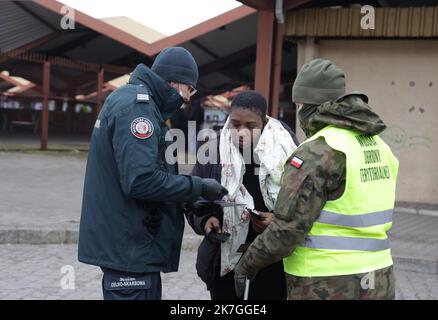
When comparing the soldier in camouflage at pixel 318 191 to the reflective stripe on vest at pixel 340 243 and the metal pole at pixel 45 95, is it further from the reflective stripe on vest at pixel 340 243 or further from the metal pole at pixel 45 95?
the metal pole at pixel 45 95

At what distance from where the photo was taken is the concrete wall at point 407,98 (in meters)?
10.2

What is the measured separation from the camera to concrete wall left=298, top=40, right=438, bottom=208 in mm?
10188

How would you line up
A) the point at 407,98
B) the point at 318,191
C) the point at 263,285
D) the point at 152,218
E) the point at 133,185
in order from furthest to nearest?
the point at 407,98
the point at 263,285
the point at 152,218
the point at 133,185
the point at 318,191

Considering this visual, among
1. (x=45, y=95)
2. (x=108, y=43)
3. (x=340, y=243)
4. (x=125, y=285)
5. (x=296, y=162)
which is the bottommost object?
(x=125, y=285)

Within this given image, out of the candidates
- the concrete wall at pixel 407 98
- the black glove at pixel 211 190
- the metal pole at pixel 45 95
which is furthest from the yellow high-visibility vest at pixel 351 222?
the metal pole at pixel 45 95

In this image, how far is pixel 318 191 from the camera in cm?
223

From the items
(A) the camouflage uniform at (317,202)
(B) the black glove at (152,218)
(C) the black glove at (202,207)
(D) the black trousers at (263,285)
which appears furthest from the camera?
(D) the black trousers at (263,285)

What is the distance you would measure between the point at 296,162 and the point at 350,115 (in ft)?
0.94

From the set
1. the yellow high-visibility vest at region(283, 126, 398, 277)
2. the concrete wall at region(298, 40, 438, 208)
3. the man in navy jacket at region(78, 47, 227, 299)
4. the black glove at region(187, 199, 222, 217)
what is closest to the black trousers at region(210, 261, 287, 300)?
the black glove at region(187, 199, 222, 217)

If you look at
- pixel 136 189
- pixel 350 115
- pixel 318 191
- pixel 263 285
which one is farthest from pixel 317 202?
pixel 263 285

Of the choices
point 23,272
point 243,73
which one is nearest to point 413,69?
point 23,272

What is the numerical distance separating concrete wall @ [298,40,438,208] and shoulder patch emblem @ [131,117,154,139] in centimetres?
844

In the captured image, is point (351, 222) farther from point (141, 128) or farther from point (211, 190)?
point (141, 128)

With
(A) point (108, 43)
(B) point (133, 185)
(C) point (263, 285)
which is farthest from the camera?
(A) point (108, 43)
